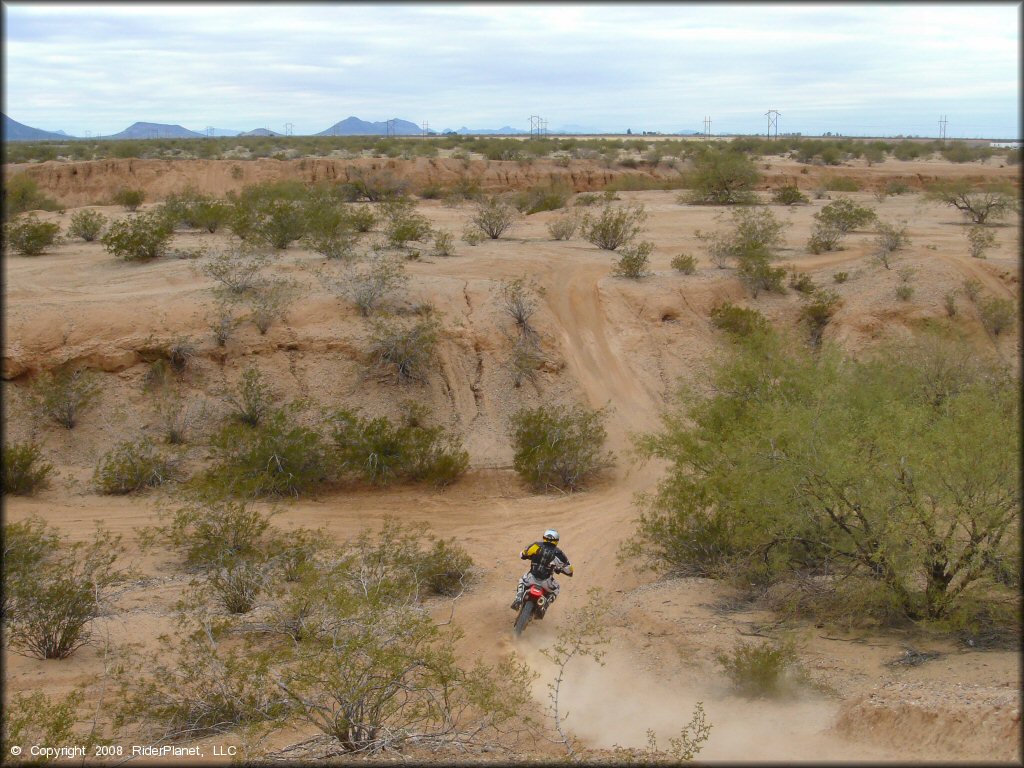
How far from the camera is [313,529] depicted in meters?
14.0

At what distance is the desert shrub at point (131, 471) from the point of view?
49.0ft

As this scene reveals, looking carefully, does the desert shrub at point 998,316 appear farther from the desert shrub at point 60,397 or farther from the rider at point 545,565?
the desert shrub at point 60,397

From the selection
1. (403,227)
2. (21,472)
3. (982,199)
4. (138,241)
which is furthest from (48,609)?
(982,199)

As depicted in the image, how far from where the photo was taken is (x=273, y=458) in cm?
1510

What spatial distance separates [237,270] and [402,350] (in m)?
4.59

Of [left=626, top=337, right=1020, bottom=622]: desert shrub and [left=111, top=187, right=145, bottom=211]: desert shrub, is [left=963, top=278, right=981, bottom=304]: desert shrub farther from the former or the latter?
[left=111, top=187, right=145, bottom=211]: desert shrub

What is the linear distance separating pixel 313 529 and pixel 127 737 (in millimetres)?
6357

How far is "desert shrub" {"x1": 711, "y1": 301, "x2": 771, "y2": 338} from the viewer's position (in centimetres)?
2039

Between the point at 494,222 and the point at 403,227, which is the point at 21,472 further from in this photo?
the point at 494,222

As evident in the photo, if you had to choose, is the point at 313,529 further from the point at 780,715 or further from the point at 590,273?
the point at 590,273

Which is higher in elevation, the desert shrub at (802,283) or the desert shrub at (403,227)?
the desert shrub at (403,227)

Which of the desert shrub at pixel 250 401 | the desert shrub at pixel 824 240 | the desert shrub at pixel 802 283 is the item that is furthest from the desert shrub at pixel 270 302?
the desert shrub at pixel 824 240

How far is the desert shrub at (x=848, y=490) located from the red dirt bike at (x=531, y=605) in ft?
6.66

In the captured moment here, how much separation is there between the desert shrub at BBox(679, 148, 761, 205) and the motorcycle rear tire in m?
27.2
